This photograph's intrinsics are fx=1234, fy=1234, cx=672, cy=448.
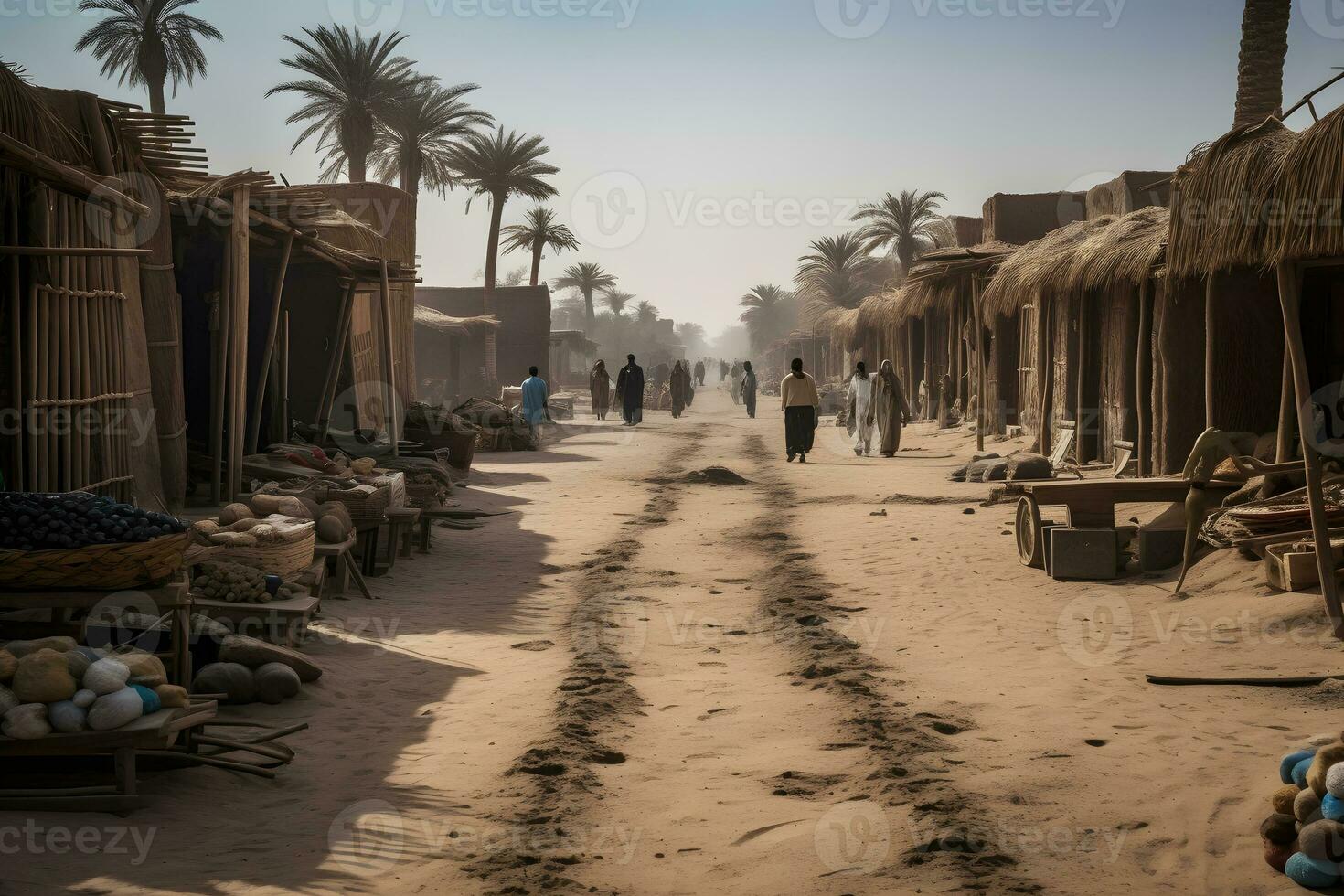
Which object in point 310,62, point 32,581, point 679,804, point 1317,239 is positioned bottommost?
point 679,804

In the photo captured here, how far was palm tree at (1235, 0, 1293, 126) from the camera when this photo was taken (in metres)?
15.2

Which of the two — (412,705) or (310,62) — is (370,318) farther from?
(310,62)

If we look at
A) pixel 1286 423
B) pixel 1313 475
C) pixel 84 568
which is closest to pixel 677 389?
pixel 1286 423

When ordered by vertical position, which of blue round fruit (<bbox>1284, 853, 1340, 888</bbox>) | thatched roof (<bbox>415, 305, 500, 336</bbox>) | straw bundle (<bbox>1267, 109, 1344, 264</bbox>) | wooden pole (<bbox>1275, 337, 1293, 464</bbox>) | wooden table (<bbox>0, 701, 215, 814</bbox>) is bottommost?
blue round fruit (<bbox>1284, 853, 1340, 888</bbox>)

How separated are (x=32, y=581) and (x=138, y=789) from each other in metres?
0.93

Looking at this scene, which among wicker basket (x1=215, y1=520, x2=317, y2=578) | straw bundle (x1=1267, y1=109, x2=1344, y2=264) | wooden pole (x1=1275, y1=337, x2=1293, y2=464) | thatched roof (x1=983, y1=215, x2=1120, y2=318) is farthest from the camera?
thatched roof (x1=983, y1=215, x2=1120, y2=318)

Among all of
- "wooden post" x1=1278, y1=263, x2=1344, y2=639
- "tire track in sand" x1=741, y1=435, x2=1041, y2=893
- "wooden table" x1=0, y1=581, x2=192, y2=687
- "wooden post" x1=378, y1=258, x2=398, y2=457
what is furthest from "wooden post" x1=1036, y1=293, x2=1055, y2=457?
"wooden table" x1=0, y1=581, x2=192, y2=687

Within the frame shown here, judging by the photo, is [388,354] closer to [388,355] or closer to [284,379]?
[388,355]

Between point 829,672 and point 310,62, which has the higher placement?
point 310,62

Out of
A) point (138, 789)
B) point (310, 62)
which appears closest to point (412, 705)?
point (138, 789)

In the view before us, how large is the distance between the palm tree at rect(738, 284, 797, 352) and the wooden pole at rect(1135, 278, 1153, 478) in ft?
219

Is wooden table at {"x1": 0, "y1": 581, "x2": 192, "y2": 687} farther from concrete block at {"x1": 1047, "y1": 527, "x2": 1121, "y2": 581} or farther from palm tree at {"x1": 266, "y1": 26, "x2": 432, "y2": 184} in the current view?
palm tree at {"x1": 266, "y1": 26, "x2": 432, "y2": 184}

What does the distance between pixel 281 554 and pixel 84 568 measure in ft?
8.54

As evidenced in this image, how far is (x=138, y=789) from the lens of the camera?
186 inches
